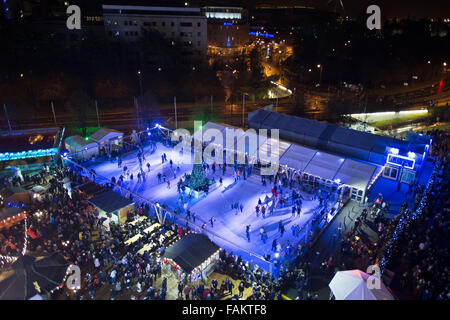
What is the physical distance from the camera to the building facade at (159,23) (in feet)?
151

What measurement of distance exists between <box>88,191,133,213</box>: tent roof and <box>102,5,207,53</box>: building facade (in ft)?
115

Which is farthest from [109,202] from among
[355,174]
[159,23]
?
[159,23]

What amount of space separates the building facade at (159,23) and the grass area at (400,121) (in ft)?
97.1

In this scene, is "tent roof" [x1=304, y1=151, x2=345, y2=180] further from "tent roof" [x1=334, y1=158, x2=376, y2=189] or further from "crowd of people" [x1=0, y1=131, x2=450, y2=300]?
Result: "crowd of people" [x1=0, y1=131, x2=450, y2=300]

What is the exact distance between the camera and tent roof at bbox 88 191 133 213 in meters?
17.0

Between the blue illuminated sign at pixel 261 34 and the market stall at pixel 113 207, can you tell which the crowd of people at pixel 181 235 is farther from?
the blue illuminated sign at pixel 261 34

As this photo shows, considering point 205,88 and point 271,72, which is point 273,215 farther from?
point 271,72

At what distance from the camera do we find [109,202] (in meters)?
17.3

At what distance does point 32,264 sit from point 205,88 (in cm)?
3555

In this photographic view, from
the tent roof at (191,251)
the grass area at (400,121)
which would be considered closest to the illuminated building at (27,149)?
the tent roof at (191,251)

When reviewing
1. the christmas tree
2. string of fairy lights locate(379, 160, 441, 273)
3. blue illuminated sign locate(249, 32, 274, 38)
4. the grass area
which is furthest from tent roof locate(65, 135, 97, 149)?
blue illuminated sign locate(249, 32, 274, 38)

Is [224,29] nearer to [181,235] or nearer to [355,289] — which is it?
[181,235]
